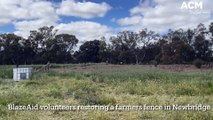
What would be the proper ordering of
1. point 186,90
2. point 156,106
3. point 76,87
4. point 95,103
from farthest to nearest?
point 76,87, point 186,90, point 95,103, point 156,106

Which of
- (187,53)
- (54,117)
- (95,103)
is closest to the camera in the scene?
(54,117)

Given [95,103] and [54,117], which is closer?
[54,117]

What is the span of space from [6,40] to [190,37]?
2268 centimetres

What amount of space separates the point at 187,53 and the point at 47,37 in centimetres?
2012

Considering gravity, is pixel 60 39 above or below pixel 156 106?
above

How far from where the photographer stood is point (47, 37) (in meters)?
46.2

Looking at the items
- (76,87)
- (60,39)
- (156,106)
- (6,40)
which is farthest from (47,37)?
(156,106)

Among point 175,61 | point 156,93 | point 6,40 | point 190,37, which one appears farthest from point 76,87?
point 6,40

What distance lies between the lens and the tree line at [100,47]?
1474 inches

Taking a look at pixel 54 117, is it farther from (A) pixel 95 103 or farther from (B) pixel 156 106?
(B) pixel 156 106

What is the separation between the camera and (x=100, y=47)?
145 feet

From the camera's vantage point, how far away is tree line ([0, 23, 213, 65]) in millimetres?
37438

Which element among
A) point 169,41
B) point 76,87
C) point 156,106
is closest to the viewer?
point 156,106

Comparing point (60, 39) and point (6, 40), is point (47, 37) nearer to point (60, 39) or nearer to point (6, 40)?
point (60, 39)
